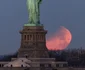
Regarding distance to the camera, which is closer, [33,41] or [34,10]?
[33,41]

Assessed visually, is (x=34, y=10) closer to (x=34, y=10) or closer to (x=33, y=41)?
(x=34, y=10)

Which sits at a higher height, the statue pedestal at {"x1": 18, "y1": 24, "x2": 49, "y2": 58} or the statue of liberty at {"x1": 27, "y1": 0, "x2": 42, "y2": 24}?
the statue of liberty at {"x1": 27, "y1": 0, "x2": 42, "y2": 24}

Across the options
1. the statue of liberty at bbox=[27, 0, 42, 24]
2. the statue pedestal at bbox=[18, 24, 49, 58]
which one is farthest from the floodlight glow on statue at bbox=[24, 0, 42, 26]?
the statue pedestal at bbox=[18, 24, 49, 58]

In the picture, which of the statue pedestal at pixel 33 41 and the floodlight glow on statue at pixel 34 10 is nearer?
the statue pedestal at pixel 33 41

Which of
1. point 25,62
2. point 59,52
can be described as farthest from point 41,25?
point 59,52

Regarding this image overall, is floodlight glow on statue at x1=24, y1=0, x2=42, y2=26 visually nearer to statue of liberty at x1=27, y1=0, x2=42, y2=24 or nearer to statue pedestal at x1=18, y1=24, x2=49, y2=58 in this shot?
statue of liberty at x1=27, y1=0, x2=42, y2=24

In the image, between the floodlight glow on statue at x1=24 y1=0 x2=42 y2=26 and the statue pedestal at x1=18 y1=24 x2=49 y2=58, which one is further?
the floodlight glow on statue at x1=24 y1=0 x2=42 y2=26

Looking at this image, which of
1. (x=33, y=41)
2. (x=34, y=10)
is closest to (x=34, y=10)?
(x=34, y=10)

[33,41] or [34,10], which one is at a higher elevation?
[34,10]

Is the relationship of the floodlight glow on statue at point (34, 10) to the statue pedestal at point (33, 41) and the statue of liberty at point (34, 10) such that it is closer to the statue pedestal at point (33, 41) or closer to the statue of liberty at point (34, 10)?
the statue of liberty at point (34, 10)

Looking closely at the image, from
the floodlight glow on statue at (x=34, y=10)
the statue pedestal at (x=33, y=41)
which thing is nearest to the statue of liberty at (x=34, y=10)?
the floodlight glow on statue at (x=34, y=10)

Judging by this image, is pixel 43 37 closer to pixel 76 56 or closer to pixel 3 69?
pixel 3 69

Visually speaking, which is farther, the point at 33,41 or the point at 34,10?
the point at 34,10
